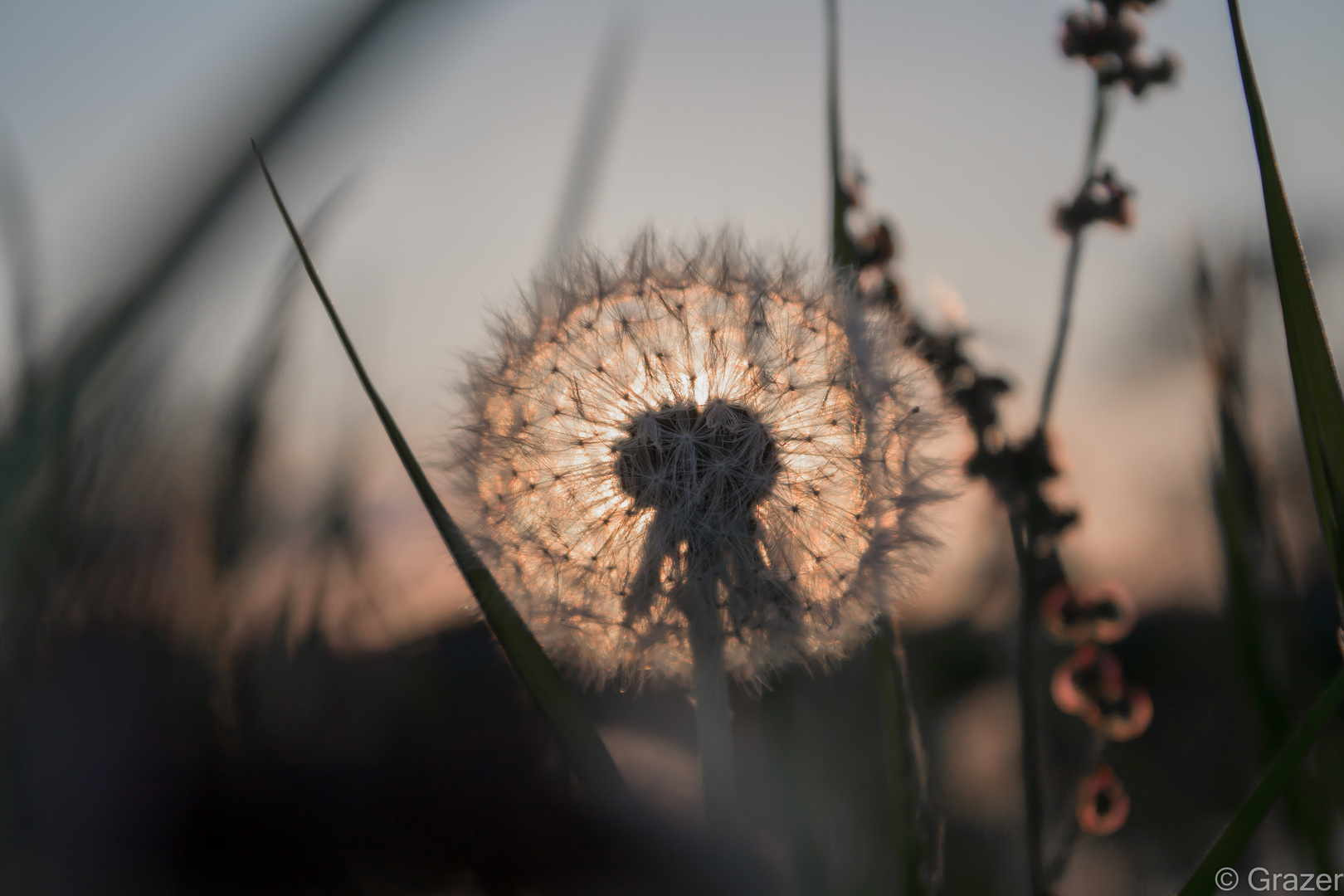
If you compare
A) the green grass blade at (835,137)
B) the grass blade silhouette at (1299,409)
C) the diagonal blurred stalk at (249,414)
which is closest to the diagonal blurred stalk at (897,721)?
the green grass blade at (835,137)

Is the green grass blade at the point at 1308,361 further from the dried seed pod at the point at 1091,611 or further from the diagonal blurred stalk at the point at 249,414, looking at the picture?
the diagonal blurred stalk at the point at 249,414

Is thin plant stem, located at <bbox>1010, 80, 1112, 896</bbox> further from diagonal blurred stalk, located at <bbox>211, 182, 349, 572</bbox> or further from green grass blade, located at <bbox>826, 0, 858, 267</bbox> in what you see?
diagonal blurred stalk, located at <bbox>211, 182, 349, 572</bbox>

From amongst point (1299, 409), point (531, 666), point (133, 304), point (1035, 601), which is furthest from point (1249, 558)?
point (133, 304)

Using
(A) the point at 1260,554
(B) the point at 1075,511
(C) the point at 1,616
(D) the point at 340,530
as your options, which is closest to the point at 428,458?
(D) the point at 340,530

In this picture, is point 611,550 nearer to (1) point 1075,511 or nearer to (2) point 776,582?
(2) point 776,582

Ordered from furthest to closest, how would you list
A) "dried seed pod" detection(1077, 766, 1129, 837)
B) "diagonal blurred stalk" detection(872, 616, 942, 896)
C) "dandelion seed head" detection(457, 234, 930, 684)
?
"dandelion seed head" detection(457, 234, 930, 684)
"dried seed pod" detection(1077, 766, 1129, 837)
"diagonal blurred stalk" detection(872, 616, 942, 896)

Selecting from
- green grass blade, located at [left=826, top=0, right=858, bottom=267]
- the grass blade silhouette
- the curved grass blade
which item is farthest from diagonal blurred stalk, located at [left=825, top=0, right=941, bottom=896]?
the curved grass blade
